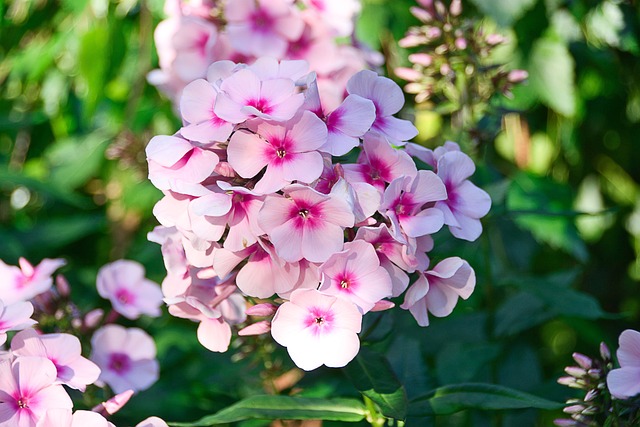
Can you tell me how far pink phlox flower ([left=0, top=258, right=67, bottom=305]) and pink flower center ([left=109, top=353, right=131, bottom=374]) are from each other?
0.12 metres

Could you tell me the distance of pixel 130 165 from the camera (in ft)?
4.98

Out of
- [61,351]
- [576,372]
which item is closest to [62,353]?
[61,351]

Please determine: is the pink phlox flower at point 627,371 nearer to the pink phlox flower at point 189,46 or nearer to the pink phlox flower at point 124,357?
the pink phlox flower at point 124,357

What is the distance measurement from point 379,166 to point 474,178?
1.45 ft

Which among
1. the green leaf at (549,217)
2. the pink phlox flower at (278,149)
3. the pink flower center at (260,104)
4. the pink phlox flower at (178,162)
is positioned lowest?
the green leaf at (549,217)

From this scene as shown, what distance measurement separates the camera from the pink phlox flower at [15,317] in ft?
2.60

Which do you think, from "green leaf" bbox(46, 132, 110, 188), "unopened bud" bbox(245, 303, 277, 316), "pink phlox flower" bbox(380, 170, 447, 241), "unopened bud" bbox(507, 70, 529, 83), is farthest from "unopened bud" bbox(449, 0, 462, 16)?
"green leaf" bbox(46, 132, 110, 188)

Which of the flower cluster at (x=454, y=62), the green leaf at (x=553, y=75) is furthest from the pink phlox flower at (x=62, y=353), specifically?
the green leaf at (x=553, y=75)

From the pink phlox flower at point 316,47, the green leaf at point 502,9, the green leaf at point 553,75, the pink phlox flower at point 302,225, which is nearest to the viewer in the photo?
the pink phlox flower at point 302,225

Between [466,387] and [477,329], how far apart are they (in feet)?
1.70

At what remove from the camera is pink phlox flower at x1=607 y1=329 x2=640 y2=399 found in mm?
740

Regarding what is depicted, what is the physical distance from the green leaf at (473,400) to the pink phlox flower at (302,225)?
24 centimetres

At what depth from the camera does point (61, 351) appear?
0.82 m

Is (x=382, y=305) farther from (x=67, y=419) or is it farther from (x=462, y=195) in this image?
(x=67, y=419)
